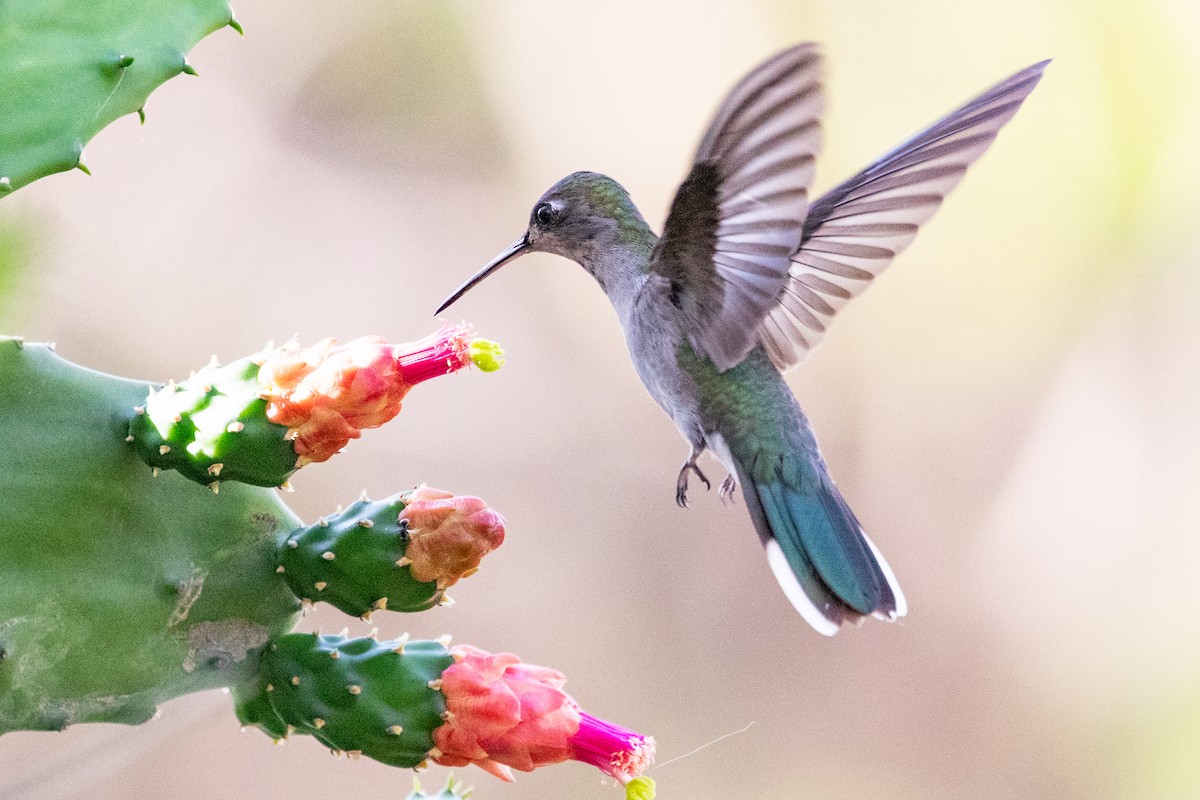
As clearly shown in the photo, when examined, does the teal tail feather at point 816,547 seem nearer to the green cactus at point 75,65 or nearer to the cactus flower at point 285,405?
the cactus flower at point 285,405

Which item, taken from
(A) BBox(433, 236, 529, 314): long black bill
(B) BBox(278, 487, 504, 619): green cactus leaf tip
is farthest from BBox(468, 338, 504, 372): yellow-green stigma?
(A) BBox(433, 236, 529, 314): long black bill

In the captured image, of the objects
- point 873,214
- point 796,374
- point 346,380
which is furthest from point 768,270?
point 796,374

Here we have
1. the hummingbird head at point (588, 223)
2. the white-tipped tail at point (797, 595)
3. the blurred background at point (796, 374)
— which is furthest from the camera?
the blurred background at point (796, 374)

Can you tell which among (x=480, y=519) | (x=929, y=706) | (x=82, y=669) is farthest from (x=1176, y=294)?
(x=82, y=669)

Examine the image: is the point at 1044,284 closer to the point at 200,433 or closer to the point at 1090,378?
the point at 1090,378

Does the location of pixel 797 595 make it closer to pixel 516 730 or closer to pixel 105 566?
pixel 516 730

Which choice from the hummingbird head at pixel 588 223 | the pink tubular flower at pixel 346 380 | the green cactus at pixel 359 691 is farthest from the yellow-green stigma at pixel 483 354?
the hummingbird head at pixel 588 223

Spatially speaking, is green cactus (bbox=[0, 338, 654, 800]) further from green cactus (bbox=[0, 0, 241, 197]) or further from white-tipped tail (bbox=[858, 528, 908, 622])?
white-tipped tail (bbox=[858, 528, 908, 622])
